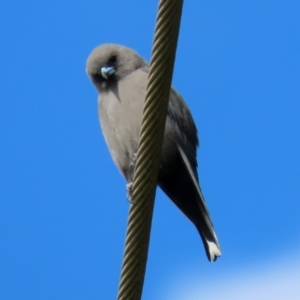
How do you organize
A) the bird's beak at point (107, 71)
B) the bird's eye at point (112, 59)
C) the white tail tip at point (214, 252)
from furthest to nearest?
the bird's eye at point (112, 59)
the bird's beak at point (107, 71)
the white tail tip at point (214, 252)

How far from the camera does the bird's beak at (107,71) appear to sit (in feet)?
24.0

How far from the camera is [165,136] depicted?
270 inches

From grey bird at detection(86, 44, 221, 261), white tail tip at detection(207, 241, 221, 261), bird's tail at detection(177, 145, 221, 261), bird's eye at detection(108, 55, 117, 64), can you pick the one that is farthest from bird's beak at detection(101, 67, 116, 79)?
white tail tip at detection(207, 241, 221, 261)

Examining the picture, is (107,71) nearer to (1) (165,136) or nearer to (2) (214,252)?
(1) (165,136)

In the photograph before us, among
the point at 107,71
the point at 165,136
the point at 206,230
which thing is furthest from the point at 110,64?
the point at 206,230

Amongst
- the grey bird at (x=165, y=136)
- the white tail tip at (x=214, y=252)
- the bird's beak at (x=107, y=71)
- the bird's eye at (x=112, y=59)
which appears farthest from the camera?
the bird's eye at (x=112, y=59)

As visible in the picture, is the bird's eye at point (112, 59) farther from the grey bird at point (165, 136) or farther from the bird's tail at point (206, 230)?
the bird's tail at point (206, 230)

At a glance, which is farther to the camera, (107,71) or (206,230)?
(107,71)

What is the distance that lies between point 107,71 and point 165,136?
89cm

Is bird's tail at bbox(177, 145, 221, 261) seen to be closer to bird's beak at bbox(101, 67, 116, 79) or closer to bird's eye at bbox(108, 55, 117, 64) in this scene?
bird's beak at bbox(101, 67, 116, 79)

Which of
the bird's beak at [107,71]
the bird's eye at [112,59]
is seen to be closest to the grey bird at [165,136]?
the bird's beak at [107,71]

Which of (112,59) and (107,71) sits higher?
(112,59)

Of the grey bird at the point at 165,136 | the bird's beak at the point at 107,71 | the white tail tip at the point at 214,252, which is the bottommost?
the white tail tip at the point at 214,252

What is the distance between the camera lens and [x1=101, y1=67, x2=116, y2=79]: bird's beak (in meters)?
7.32
